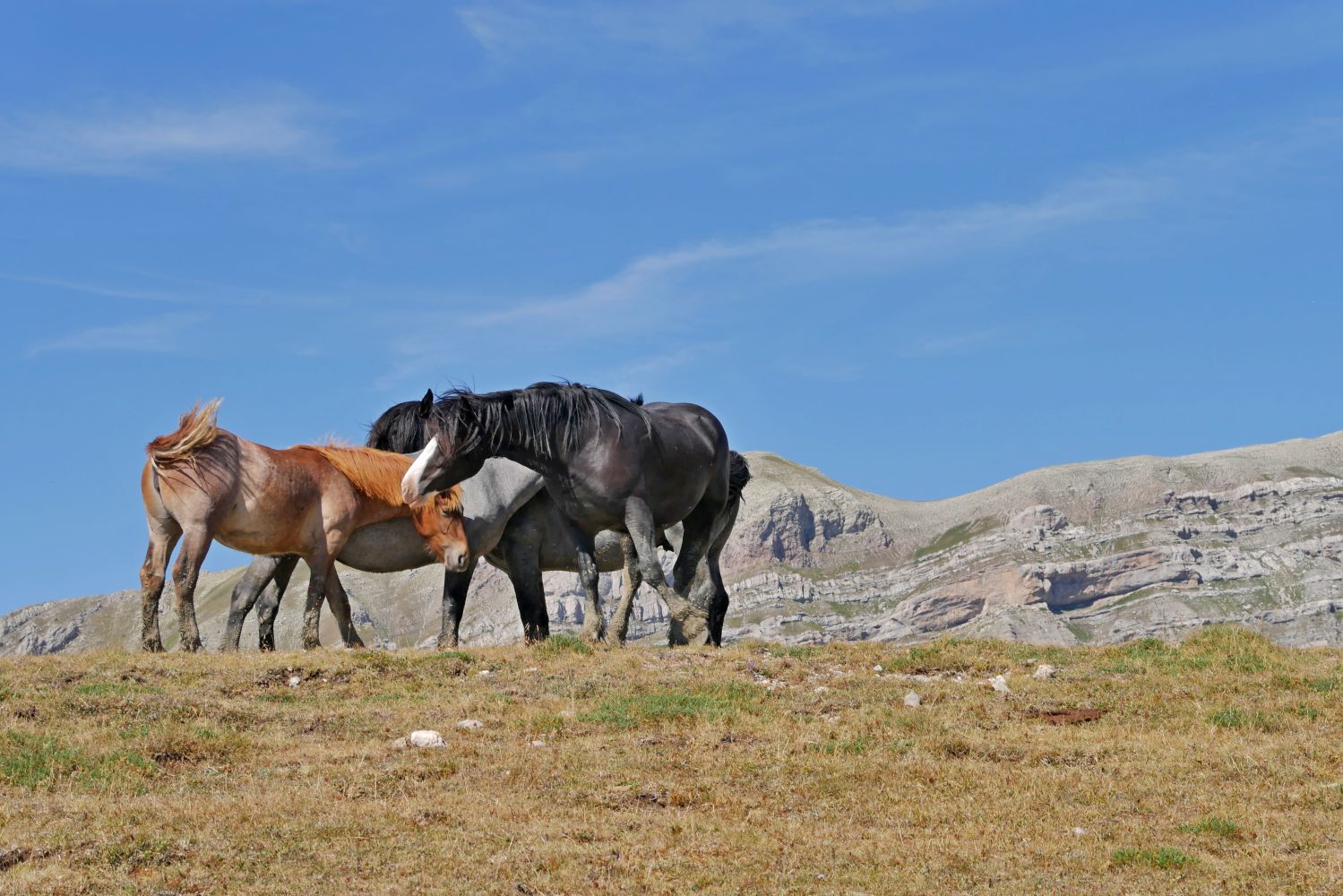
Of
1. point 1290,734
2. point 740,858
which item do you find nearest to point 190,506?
point 740,858

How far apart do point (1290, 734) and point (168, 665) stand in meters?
10.6

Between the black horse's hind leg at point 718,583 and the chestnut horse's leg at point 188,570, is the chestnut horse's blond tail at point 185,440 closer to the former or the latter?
the chestnut horse's leg at point 188,570

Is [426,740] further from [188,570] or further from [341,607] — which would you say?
[341,607]

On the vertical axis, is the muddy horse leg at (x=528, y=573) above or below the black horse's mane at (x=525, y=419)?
below

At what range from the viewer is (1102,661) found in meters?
16.0

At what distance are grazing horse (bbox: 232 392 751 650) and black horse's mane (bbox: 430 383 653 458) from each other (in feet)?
8.09

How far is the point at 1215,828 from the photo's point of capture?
941cm

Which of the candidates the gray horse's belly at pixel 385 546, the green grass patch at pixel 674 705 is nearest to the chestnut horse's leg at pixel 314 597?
the gray horse's belly at pixel 385 546

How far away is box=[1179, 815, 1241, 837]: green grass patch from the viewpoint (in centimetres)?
935

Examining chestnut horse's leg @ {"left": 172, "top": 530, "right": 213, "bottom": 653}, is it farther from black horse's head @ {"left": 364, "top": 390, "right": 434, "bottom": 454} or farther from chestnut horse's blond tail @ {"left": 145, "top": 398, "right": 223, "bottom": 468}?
black horse's head @ {"left": 364, "top": 390, "right": 434, "bottom": 454}

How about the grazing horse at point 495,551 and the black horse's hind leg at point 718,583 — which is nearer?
the black horse's hind leg at point 718,583

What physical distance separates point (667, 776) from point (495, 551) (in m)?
9.71

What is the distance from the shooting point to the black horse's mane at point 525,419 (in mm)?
16484

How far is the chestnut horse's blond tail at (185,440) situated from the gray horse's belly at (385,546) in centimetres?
275
